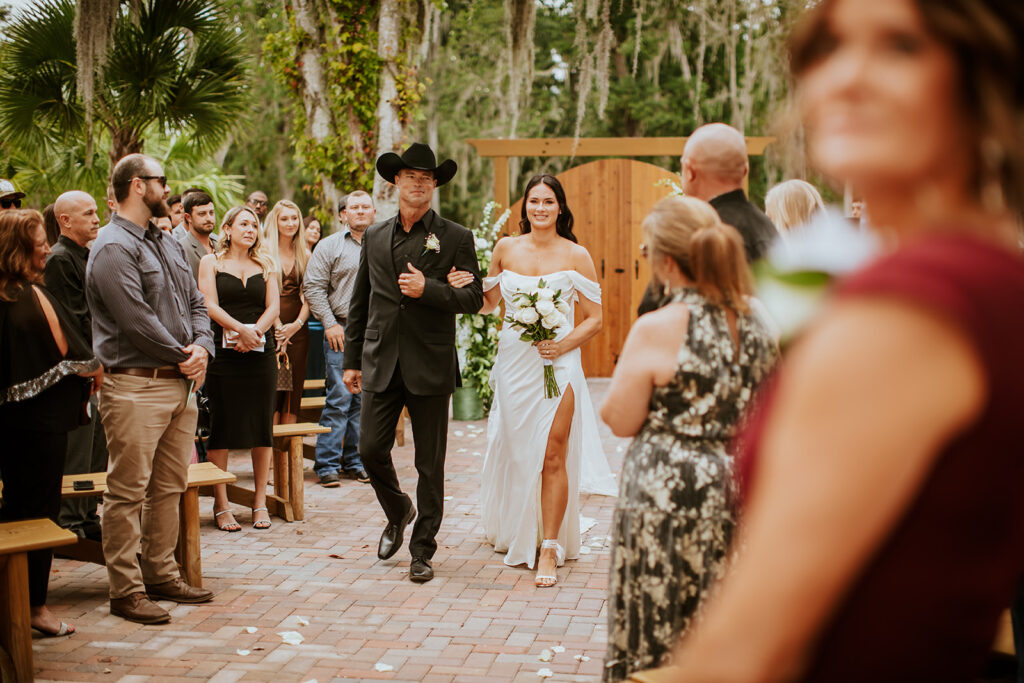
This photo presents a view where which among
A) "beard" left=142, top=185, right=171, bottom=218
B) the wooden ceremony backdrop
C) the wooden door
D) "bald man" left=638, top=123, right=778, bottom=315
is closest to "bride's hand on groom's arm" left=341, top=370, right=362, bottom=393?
"beard" left=142, top=185, right=171, bottom=218

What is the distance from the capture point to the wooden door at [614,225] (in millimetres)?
13672

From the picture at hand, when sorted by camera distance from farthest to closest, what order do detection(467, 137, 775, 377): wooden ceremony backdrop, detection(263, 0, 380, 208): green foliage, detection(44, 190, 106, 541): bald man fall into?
detection(467, 137, 775, 377): wooden ceremony backdrop → detection(263, 0, 380, 208): green foliage → detection(44, 190, 106, 541): bald man

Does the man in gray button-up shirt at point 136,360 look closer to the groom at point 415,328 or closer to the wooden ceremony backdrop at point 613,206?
the groom at point 415,328

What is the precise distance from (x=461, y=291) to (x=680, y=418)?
9.29ft

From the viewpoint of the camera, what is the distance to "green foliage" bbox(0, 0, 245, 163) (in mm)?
11047

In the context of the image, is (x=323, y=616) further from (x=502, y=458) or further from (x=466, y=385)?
(x=466, y=385)

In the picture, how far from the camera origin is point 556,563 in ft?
18.6

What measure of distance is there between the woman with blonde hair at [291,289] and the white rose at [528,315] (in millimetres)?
2783

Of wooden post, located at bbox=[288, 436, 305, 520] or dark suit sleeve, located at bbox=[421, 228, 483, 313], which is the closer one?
dark suit sleeve, located at bbox=[421, 228, 483, 313]

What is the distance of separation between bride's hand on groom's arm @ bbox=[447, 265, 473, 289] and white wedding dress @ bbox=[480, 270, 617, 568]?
1.20 ft

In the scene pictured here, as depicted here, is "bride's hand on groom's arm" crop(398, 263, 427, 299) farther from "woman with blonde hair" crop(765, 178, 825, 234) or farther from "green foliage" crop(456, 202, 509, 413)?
"green foliage" crop(456, 202, 509, 413)

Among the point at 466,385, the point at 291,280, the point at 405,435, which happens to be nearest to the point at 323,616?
the point at 291,280

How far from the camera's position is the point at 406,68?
10.5 meters

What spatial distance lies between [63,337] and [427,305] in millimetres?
1883
